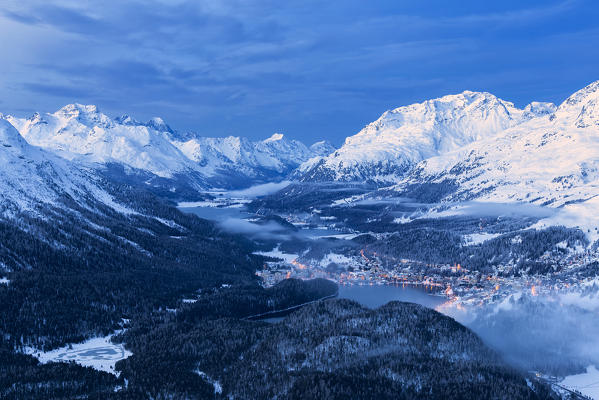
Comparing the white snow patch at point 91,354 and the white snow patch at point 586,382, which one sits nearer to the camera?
the white snow patch at point 586,382

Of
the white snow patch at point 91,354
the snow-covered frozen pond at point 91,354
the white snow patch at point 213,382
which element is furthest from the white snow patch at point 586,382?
the snow-covered frozen pond at point 91,354

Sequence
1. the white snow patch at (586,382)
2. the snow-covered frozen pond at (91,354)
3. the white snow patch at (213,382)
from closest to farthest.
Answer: the white snow patch at (213,382) → the white snow patch at (586,382) → the snow-covered frozen pond at (91,354)

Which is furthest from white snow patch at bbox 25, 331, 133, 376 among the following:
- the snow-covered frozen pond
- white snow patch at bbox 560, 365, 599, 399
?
white snow patch at bbox 560, 365, 599, 399

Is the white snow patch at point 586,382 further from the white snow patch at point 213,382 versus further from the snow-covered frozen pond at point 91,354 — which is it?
the snow-covered frozen pond at point 91,354

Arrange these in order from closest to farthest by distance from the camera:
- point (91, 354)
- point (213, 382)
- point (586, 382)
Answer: point (213, 382) < point (586, 382) < point (91, 354)

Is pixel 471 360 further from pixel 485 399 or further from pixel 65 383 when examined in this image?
pixel 65 383

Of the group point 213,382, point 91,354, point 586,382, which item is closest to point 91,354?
point 91,354

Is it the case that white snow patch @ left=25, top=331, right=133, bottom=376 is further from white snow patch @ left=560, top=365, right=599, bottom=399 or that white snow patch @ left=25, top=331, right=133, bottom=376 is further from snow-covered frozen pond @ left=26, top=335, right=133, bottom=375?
white snow patch @ left=560, top=365, right=599, bottom=399

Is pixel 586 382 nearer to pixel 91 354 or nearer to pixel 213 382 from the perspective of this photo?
pixel 213 382
